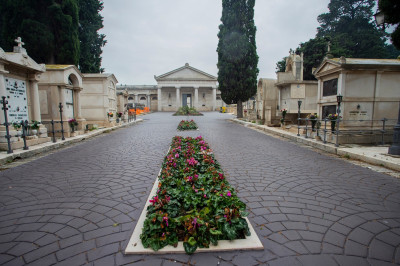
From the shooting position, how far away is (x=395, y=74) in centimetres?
807

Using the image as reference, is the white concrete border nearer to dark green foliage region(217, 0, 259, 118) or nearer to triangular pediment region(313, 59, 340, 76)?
triangular pediment region(313, 59, 340, 76)

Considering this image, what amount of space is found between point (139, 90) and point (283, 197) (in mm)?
54685

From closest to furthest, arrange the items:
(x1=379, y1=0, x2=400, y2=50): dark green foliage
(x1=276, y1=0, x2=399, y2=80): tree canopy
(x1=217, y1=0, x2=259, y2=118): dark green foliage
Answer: (x1=379, y1=0, x2=400, y2=50): dark green foliage
(x1=217, y1=0, x2=259, y2=118): dark green foliage
(x1=276, y1=0, x2=399, y2=80): tree canopy

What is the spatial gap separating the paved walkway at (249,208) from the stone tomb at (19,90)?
2.66m

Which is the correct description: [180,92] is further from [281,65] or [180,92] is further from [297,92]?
[297,92]

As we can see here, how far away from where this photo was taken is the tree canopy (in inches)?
1095

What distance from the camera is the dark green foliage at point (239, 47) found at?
21797 mm

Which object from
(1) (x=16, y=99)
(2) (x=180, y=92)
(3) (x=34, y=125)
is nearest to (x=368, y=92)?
(3) (x=34, y=125)

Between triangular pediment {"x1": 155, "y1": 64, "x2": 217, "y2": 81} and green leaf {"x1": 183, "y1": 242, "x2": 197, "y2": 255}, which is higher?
triangular pediment {"x1": 155, "y1": 64, "x2": 217, "y2": 81}

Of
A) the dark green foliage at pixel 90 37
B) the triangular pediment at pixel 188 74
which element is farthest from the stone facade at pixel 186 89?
the dark green foliage at pixel 90 37

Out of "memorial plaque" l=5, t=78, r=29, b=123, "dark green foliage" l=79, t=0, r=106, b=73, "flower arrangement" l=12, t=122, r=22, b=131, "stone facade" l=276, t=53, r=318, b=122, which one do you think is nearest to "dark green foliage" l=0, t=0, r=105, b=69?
"dark green foliage" l=79, t=0, r=106, b=73

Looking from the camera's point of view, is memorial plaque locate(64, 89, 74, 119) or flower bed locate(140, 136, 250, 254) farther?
memorial plaque locate(64, 89, 74, 119)

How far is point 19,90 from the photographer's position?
26.0 feet

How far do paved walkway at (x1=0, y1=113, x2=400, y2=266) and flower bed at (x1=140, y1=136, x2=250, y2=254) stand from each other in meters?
0.18
